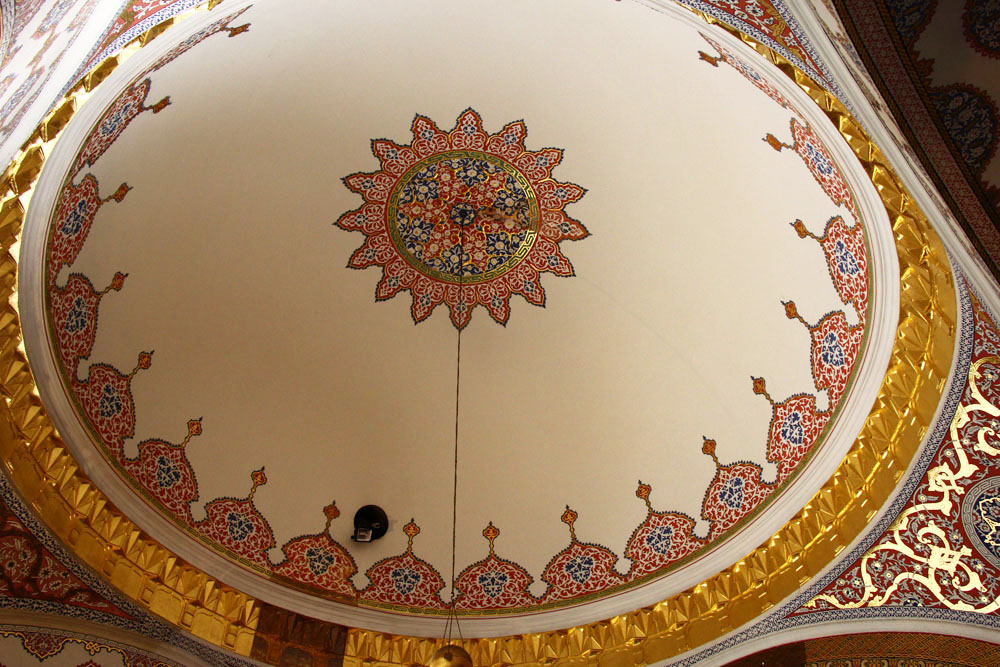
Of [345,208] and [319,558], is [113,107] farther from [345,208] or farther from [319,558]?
[319,558]

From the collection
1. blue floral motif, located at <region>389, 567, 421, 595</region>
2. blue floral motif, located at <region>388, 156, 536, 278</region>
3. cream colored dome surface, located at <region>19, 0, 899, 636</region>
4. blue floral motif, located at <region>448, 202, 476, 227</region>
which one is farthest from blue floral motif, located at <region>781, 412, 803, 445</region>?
blue floral motif, located at <region>389, 567, 421, 595</region>

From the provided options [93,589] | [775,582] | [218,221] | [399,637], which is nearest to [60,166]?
[218,221]

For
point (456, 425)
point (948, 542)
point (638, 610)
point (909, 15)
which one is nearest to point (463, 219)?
point (456, 425)

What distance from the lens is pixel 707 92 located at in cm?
516

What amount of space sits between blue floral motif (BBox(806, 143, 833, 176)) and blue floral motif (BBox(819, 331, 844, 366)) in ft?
3.50

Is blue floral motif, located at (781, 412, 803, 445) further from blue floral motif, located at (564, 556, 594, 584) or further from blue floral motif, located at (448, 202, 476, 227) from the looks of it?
blue floral motif, located at (448, 202, 476, 227)

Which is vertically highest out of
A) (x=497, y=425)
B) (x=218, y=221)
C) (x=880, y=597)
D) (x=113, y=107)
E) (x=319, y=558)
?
(x=218, y=221)

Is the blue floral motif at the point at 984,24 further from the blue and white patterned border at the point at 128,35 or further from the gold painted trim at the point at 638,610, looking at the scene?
the blue and white patterned border at the point at 128,35

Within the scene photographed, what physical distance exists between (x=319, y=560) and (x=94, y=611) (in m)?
1.47

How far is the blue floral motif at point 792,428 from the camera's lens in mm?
5570

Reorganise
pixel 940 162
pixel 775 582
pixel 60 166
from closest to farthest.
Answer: pixel 940 162, pixel 60 166, pixel 775 582

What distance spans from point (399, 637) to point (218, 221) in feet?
10.0

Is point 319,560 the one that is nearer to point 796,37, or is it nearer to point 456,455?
point 456,455

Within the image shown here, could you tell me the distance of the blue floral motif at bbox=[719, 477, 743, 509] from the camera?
577 cm
